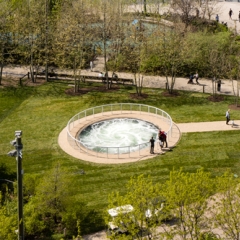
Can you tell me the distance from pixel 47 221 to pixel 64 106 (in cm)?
2031

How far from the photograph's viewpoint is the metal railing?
39.2m

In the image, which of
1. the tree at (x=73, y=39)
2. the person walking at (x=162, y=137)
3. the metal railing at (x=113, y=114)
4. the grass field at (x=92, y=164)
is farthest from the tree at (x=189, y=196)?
the tree at (x=73, y=39)

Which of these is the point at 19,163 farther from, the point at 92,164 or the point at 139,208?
the point at 92,164

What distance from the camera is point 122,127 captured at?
1726 inches

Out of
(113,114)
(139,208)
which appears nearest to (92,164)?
(113,114)

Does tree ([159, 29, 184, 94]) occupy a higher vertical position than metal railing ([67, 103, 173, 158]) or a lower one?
higher

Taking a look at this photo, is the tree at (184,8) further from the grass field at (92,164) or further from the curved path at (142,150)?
the curved path at (142,150)

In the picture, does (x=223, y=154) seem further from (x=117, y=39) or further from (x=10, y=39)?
(x=10, y=39)

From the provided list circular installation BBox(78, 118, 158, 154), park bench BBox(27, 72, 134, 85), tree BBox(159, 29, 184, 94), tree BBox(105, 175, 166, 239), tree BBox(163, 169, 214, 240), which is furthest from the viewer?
park bench BBox(27, 72, 134, 85)

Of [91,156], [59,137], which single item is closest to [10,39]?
[59,137]

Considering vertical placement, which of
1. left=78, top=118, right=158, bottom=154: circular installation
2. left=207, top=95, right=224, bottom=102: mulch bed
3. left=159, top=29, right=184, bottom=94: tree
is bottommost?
left=78, top=118, right=158, bottom=154: circular installation

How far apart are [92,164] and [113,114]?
33.8 feet

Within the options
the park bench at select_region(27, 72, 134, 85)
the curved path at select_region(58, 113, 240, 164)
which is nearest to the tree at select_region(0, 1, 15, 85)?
the park bench at select_region(27, 72, 134, 85)

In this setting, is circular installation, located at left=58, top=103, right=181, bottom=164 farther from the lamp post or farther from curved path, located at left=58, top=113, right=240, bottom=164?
the lamp post
